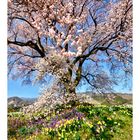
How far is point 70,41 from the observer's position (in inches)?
209

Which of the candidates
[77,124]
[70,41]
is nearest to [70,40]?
[70,41]

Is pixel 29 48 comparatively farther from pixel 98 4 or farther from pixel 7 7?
pixel 98 4

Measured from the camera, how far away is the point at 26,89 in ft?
16.6

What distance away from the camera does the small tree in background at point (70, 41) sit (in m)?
5.20

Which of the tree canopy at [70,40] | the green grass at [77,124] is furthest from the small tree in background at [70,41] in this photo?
the green grass at [77,124]

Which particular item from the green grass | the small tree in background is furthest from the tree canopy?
the green grass

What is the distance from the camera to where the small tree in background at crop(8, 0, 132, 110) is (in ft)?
17.0

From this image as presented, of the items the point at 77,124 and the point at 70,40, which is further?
the point at 70,40

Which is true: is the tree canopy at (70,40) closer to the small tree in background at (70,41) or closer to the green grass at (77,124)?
the small tree in background at (70,41)

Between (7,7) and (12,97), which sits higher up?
Answer: (7,7)

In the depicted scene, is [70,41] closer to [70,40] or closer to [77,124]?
[70,40]

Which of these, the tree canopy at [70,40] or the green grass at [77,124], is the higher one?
the tree canopy at [70,40]

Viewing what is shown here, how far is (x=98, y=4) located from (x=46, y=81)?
1163mm
